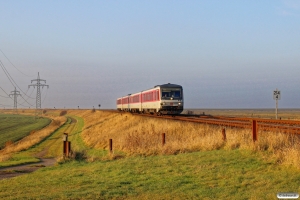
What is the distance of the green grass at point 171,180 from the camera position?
957 centimetres

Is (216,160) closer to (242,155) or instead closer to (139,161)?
(242,155)

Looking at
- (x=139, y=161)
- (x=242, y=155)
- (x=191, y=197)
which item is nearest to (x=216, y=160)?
(x=242, y=155)

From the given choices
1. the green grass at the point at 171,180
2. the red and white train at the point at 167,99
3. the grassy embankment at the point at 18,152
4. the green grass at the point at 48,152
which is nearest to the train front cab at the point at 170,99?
the red and white train at the point at 167,99

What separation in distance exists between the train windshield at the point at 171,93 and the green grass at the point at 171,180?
911 inches

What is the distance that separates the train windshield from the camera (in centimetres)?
3788

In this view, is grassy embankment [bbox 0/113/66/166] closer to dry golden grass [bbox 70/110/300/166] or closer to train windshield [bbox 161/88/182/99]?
dry golden grass [bbox 70/110/300/166]

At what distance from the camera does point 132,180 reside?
38.3 feet

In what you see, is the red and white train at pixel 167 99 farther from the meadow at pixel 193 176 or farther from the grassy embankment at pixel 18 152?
the meadow at pixel 193 176

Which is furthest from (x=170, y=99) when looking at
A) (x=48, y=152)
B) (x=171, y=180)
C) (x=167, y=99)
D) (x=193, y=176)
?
(x=171, y=180)

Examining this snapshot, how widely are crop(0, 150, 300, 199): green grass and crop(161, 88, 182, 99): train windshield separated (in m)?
23.1

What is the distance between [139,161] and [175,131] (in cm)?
971

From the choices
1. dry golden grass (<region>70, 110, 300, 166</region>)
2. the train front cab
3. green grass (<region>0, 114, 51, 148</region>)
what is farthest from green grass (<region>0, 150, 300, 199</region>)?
green grass (<region>0, 114, 51, 148</region>)

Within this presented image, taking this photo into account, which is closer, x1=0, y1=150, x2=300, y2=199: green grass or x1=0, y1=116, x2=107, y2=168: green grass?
x1=0, y1=150, x2=300, y2=199: green grass

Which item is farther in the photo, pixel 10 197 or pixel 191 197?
pixel 10 197
